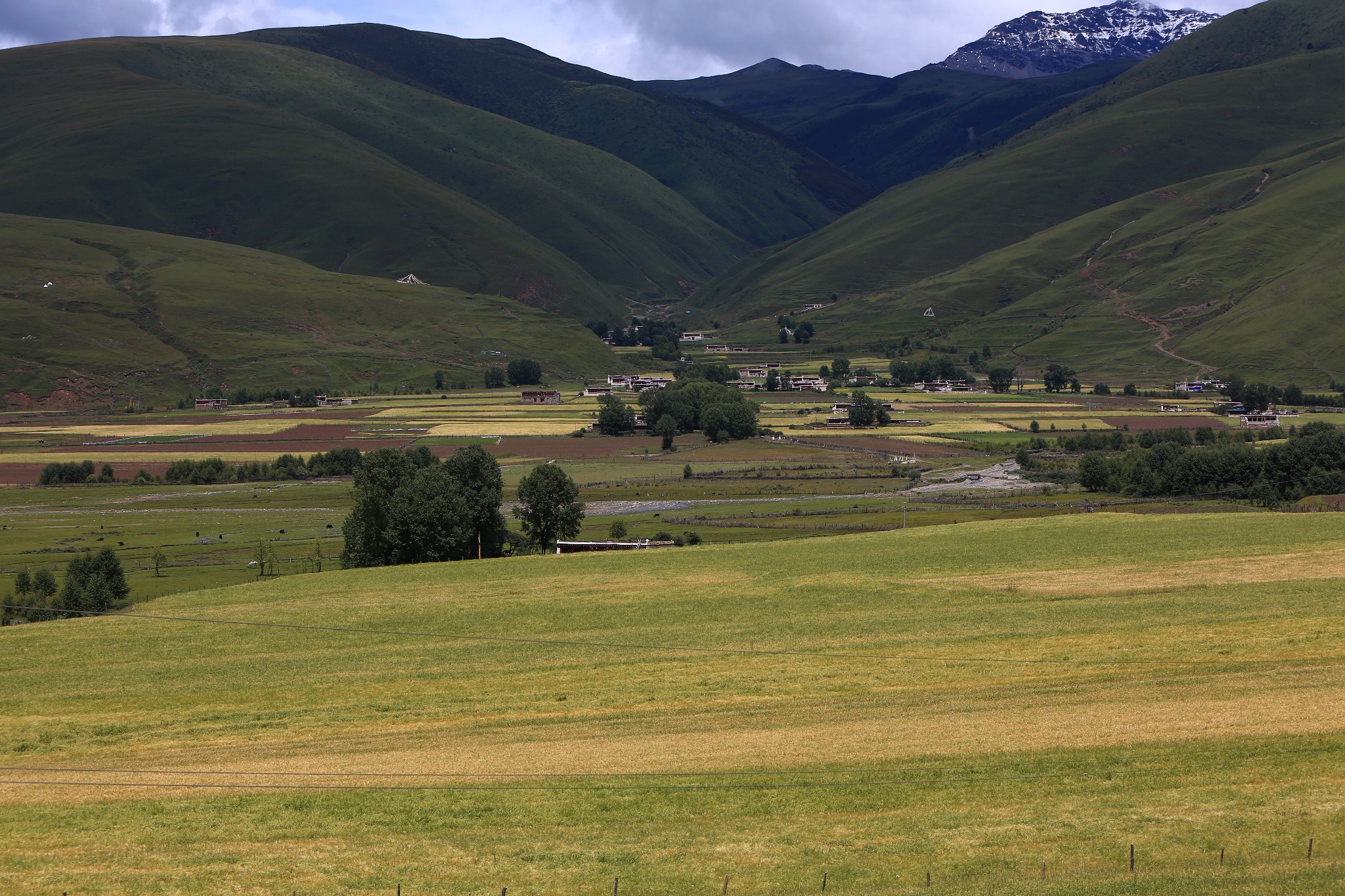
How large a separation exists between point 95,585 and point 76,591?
97cm

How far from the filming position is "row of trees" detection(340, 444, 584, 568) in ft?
236

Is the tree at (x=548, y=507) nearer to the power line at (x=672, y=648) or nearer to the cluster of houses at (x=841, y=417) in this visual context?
the power line at (x=672, y=648)

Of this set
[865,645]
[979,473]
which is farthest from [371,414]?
[865,645]

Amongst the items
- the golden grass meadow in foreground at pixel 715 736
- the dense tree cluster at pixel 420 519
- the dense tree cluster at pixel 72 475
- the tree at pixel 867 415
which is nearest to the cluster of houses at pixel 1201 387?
the tree at pixel 867 415

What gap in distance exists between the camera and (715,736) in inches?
1169

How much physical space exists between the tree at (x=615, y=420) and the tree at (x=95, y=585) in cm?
9234

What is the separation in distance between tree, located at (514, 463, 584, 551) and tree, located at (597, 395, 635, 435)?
76.5 m

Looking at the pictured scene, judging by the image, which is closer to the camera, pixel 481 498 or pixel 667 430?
pixel 481 498

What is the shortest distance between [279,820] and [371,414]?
6096 inches

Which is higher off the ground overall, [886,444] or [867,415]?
[867,415]

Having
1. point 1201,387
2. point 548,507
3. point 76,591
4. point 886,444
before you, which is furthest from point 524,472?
point 1201,387

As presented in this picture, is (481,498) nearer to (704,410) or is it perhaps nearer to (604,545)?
(604,545)

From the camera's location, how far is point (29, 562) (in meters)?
76.3

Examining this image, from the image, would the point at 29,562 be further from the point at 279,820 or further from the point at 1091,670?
the point at 1091,670
